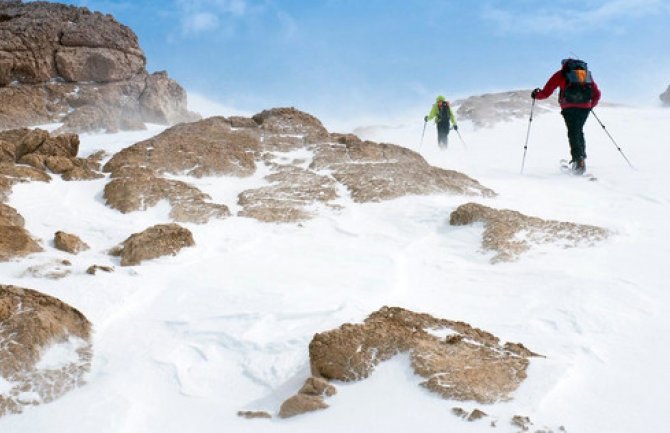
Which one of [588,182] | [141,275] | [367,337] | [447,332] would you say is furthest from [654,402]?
[588,182]

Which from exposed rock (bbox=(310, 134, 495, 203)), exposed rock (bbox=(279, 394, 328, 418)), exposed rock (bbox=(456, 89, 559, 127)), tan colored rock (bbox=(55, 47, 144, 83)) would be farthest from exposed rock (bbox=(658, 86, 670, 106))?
exposed rock (bbox=(279, 394, 328, 418))

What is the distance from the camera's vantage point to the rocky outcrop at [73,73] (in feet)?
77.4

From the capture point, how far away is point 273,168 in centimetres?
1290

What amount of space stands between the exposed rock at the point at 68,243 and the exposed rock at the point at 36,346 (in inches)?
78.7

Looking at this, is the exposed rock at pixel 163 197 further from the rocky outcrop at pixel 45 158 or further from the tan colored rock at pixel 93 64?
the tan colored rock at pixel 93 64

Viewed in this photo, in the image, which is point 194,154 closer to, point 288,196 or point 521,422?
point 288,196

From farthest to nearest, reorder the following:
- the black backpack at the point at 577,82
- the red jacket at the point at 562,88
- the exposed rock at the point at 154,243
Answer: the red jacket at the point at 562,88 < the black backpack at the point at 577,82 < the exposed rock at the point at 154,243

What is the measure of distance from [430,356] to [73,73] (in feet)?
88.2

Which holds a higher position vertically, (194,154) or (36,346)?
(194,154)

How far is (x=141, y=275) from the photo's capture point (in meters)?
7.02

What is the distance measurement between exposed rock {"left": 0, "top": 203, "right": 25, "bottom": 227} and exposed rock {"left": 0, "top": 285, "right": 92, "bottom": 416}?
268 cm

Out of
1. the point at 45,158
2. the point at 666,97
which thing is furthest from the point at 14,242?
the point at 666,97

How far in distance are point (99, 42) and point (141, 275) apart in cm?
2492

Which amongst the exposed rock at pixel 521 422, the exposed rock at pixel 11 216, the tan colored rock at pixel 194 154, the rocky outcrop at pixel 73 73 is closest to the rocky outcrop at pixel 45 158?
the tan colored rock at pixel 194 154
